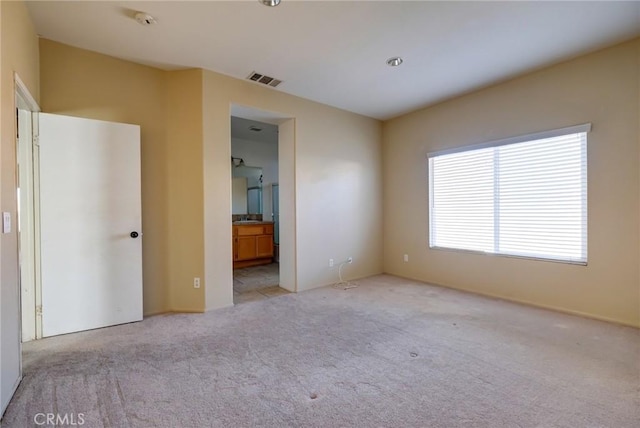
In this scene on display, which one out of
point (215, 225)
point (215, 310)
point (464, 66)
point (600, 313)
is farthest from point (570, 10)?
point (215, 310)

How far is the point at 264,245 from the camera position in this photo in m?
6.14

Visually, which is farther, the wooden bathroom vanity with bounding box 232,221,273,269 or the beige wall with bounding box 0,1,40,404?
the wooden bathroom vanity with bounding box 232,221,273,269

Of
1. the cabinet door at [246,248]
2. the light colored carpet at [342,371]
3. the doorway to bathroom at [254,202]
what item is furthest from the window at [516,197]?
the cabinet door at [246,248]

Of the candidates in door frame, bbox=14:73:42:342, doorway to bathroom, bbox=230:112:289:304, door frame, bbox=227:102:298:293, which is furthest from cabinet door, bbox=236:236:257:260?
door frame, bbox=14:73:42:342

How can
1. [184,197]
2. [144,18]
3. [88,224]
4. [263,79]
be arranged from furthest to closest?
→ [263,79] < [184,197] < [88,224] < [144,18]

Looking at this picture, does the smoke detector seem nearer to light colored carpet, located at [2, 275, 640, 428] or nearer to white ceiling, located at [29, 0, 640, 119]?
white ceiling, located at [29, 0, 640, 119]

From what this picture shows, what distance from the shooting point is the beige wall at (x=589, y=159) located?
2.77 m

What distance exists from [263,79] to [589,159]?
3.72 meters

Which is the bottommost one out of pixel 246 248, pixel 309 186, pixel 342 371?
pixel 342 371

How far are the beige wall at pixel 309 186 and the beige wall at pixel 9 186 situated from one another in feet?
5.00

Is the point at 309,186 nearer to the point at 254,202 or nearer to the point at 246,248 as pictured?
the point at 246,248

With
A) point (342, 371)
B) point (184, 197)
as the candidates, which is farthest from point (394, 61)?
point (342, 371)

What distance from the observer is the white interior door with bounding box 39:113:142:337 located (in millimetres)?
2580

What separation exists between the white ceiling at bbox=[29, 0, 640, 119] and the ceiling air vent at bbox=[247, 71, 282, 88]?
0.27 feet
